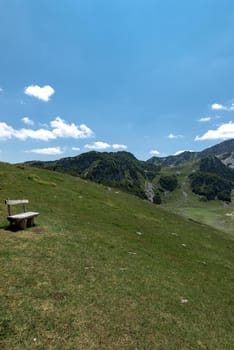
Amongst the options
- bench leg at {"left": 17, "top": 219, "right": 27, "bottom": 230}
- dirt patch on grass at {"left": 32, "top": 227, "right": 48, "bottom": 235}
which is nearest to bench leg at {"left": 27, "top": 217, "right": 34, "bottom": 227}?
dirt patch on grass at {"left": 32, "top": 227, "right": 48, "bottom": 235}

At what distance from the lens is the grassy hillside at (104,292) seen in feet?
38.8

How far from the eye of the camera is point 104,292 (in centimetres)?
1542

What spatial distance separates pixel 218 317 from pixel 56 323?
29.8ft

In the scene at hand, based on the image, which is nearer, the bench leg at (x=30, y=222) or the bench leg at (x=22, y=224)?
the bench leg at (x=22, y=224)

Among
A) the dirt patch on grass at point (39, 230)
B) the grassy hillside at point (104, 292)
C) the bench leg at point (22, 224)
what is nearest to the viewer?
the grassy hillside at point (104, 292)

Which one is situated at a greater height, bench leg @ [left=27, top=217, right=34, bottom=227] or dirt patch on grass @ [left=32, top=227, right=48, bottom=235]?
bench leg @ [left=27, top=217, right=34, bottom=227]

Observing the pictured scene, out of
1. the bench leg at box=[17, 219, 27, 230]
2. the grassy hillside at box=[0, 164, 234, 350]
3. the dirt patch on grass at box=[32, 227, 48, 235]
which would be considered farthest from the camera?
the dirt patch on grass at box=[32, 227, 48, 235]

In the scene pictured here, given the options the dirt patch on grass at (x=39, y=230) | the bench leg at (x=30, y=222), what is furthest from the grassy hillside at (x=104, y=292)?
the bench leg at (x=30, y=222)

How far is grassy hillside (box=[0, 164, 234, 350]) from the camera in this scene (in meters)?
11.8

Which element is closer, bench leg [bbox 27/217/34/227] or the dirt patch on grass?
the dirt patch on grass

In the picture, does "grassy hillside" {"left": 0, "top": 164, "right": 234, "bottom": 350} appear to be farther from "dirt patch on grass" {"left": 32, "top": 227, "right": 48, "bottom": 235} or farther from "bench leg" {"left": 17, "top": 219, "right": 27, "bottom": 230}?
"bench leg" {"left": 17, "top": 219, "right": 27, "bottom": 230}

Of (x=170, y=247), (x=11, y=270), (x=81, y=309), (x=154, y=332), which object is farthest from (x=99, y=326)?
(x=170, y=247)

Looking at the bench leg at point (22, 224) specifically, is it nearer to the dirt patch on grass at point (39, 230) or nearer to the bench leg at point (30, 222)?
the dirt patch on grass at point (39, 230)

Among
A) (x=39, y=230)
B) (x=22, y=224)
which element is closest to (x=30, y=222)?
(x=39, y=230)
